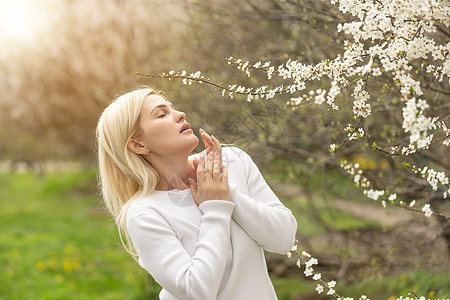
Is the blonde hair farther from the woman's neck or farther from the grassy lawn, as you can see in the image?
the grassy lawn

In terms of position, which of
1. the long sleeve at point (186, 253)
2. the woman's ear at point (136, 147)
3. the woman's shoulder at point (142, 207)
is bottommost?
the long sleeve at point (186, 253)

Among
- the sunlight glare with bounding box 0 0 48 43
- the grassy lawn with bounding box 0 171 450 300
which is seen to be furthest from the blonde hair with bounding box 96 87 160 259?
the sunlight glare with bounding box 0 0 48 43

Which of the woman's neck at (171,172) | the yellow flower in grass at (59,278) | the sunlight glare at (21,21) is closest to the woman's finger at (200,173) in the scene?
the woman's neck at (171,172)

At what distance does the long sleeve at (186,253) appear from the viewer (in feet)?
5.97

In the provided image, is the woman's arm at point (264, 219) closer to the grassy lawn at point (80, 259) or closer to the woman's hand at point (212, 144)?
the woman's hand at point (212, 144)

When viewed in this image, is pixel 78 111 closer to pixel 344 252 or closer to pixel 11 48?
pixel 11 48

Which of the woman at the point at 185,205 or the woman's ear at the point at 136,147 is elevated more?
the woman's ear at the point at 136,147

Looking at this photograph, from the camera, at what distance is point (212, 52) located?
5047 mm

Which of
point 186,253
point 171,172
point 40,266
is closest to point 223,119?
point 171,172

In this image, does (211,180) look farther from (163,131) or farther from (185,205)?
(163,131)

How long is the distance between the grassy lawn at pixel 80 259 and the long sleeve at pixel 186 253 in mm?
924

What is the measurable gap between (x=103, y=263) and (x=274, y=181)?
12.1 ft

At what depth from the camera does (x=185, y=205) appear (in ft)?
6.64

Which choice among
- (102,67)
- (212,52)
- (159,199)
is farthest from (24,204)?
(159,199)
